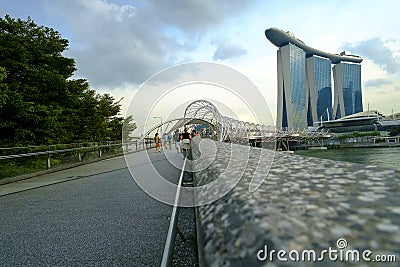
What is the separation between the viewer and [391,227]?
0.66 metres

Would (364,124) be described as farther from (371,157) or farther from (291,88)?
(371,157)

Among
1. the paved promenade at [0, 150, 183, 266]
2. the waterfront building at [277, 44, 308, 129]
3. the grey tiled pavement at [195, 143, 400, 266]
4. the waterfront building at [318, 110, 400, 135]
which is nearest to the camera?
the grey tiled pavement at [195, 143, 400, 266]

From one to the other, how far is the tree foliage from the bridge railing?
34.4 inches

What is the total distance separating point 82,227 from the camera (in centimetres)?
385

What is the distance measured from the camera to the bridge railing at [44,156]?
8789 millimetres

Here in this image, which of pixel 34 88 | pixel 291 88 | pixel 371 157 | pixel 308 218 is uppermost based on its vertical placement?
pixel 291 88

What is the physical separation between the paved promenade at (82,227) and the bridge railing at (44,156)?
2440mm

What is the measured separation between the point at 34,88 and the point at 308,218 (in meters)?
13.0

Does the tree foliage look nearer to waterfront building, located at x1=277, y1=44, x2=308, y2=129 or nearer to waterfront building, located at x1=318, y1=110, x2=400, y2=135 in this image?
waterfront building, located at x1=318, y1=110, x2=400, y2=135

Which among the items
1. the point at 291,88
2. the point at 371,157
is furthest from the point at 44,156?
the point at 291,88

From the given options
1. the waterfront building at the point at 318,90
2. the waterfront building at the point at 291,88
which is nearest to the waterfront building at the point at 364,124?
the waterfront building at the point at 291,88

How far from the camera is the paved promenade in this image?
2.90 meters

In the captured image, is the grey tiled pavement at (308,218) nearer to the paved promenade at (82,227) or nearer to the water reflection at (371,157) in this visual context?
the paved promenade at (82,227)

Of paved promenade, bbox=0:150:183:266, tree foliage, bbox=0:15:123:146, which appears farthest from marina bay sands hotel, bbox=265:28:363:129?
paved promenade, bbox=0:150:183:266
